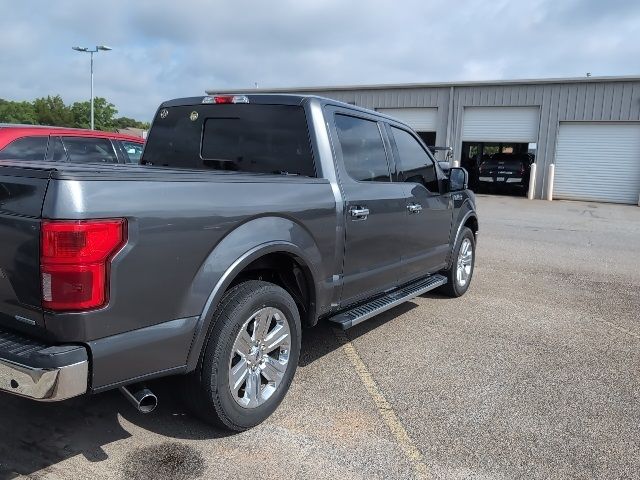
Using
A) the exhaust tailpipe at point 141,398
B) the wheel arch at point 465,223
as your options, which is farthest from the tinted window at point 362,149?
the exhaust tailpipe at point 141,398

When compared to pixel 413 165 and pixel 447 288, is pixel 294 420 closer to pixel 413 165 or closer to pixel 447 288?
pixel 413 165

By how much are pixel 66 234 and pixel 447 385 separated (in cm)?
274

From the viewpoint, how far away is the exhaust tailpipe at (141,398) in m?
2.60

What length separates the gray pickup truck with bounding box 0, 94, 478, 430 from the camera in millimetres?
2318

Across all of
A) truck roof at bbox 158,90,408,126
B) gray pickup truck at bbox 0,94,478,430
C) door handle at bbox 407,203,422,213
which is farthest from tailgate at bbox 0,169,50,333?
door handle at bbox 407,203,422,213

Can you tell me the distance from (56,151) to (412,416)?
5.77 metres

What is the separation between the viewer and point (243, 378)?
3129 millimetres

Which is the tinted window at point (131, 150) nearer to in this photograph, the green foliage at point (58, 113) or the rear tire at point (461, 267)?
the rear tire at point (461, 267)

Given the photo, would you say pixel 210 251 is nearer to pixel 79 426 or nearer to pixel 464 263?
pixel 79 426

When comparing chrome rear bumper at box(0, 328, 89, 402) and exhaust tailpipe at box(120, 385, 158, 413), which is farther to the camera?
exhaust tailpipe at box(120, 385, 158, 413)

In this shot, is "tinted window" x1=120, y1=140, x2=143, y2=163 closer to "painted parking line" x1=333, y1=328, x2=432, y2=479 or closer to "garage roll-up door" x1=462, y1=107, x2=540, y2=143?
"painted parking line" x1=333, y1=328, x2=432, y2=479

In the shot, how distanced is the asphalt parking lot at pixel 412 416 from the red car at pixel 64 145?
368cm

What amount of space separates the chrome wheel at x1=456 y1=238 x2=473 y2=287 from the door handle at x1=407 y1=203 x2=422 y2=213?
1.47 metres

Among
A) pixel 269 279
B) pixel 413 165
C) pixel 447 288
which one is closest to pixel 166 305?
pixel 269 279
